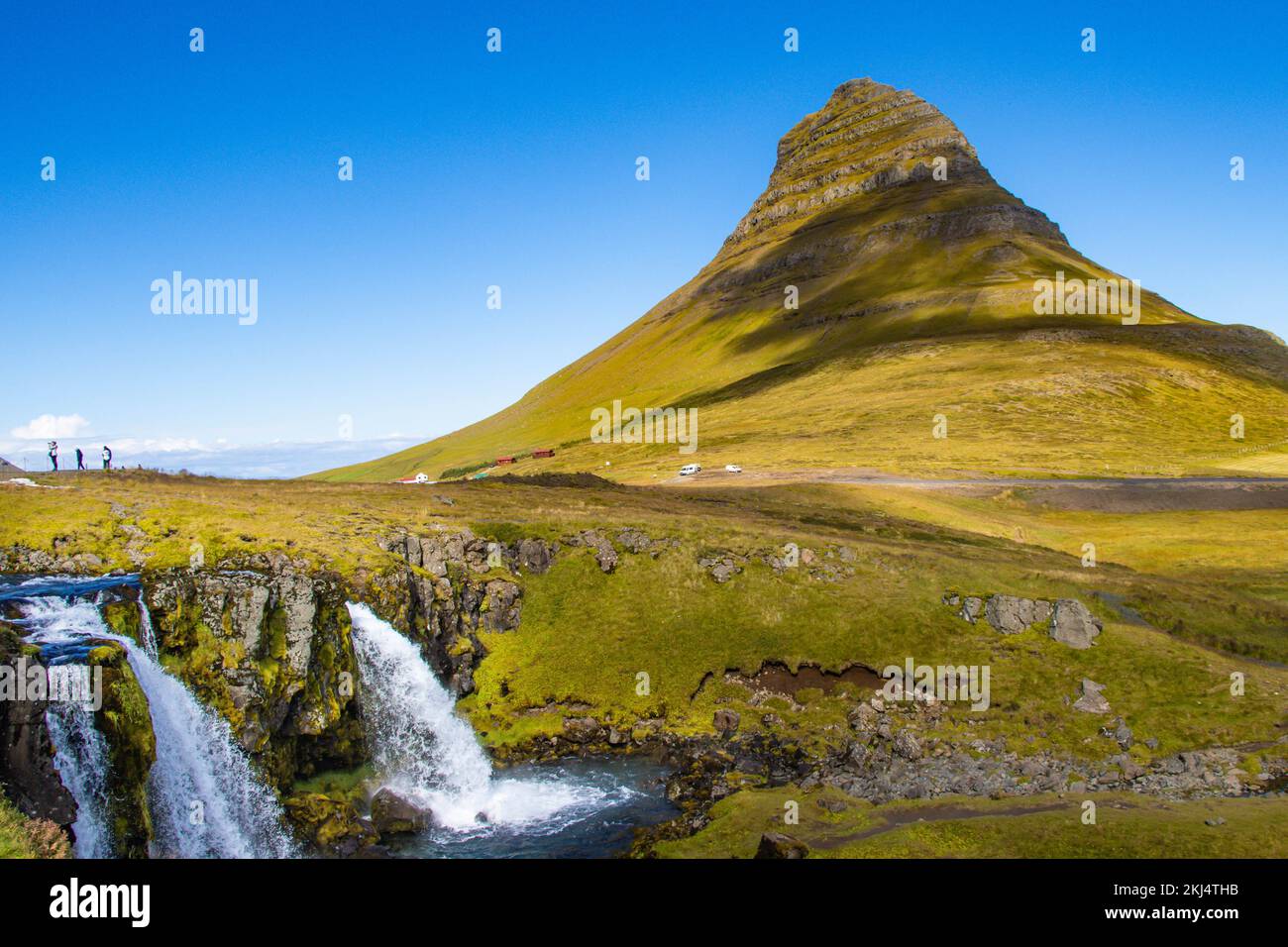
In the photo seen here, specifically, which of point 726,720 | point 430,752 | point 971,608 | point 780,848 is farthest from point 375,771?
point 971,608

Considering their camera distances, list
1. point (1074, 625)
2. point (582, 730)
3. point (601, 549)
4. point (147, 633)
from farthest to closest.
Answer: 1. point (601, 549)
2. point (1074, 625)
3. point (582, 730)
4. point (147, 633)

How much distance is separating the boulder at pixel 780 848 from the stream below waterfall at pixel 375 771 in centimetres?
727

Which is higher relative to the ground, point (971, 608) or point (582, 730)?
point (971, 608)

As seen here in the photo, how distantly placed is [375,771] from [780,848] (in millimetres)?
20548

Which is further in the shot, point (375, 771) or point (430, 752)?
point (430, 752)

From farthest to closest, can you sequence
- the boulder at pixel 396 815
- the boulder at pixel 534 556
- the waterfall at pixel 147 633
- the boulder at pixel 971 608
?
the boulder at pixel 534 556 → the boulder at pixel 971 608 → the boulder at pixel 396 815 → the waterfall at pixel 147 633

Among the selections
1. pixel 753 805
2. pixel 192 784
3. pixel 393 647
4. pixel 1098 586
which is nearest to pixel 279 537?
pixel 393 647

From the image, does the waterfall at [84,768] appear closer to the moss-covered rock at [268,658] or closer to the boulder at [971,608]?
the moss-covered rock at [268,658]

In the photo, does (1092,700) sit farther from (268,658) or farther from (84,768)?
(84,768)

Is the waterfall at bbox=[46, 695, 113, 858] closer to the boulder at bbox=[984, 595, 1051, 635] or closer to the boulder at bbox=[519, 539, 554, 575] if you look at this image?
the boulder at bbox=[519, 539, 554, 575]

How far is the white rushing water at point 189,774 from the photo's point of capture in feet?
101

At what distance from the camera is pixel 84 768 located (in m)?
28.2

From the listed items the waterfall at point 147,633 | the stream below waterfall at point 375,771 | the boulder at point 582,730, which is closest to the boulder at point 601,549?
the boulder at point 582,730

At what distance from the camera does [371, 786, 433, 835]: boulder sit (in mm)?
35312
